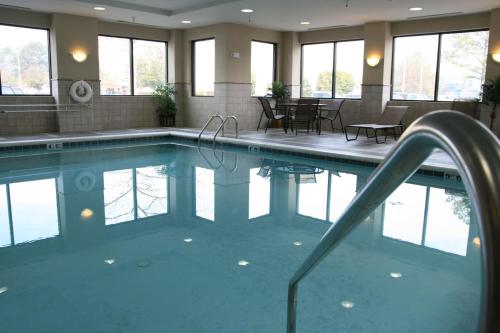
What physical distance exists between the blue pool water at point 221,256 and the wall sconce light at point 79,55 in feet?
14.2

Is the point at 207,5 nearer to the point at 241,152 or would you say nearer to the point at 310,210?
the point at 241,152

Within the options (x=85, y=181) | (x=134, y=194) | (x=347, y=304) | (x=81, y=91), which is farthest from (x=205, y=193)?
(x=81, y=91)

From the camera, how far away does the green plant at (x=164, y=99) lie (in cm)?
1113

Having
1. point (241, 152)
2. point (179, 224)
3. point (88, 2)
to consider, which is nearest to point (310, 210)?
point (179, 224)

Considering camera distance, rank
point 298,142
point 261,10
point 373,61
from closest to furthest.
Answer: point 298,142 < point 261,10 < point 373,61

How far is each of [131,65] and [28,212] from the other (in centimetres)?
738

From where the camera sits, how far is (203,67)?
11.1m

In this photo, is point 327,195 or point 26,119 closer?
point 327,195

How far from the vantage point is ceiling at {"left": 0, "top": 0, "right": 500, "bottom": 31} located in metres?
7.92

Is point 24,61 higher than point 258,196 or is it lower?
higher

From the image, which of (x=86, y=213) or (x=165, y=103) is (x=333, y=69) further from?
(x=86, y=213)

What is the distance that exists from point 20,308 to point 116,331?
61 centimetres

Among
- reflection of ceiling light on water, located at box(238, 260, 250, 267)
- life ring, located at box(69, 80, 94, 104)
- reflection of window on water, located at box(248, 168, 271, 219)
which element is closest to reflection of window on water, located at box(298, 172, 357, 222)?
reflection of window on water, located at box(248, 168, 271, 219)

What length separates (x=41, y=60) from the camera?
374 inches
